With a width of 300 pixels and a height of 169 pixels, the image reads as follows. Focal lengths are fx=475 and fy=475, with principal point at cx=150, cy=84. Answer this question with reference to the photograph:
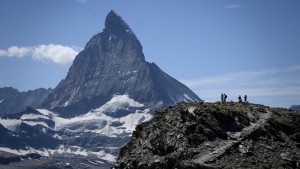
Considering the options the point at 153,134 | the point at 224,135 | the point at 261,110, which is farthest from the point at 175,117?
the point at 261,110

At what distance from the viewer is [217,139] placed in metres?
51.2

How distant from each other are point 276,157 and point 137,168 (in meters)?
15.0

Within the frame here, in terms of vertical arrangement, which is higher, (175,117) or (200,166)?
(175,117)

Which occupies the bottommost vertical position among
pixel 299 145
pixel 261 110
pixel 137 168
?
pixel 137 168

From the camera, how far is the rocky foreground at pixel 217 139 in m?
48.4

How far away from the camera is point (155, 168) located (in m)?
51.0

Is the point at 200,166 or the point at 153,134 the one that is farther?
the point at 153,134

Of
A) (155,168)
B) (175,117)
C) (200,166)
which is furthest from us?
(175,117)

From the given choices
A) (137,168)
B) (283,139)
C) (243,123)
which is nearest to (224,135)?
(243,123)

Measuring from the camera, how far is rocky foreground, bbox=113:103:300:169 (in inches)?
1906

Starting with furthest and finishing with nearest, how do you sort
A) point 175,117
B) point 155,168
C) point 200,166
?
point 175,117 < point 155,168 < point 200,166

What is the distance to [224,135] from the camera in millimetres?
51875

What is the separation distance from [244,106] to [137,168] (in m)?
16.1

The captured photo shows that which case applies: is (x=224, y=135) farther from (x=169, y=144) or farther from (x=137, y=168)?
(x=137, y=168)
